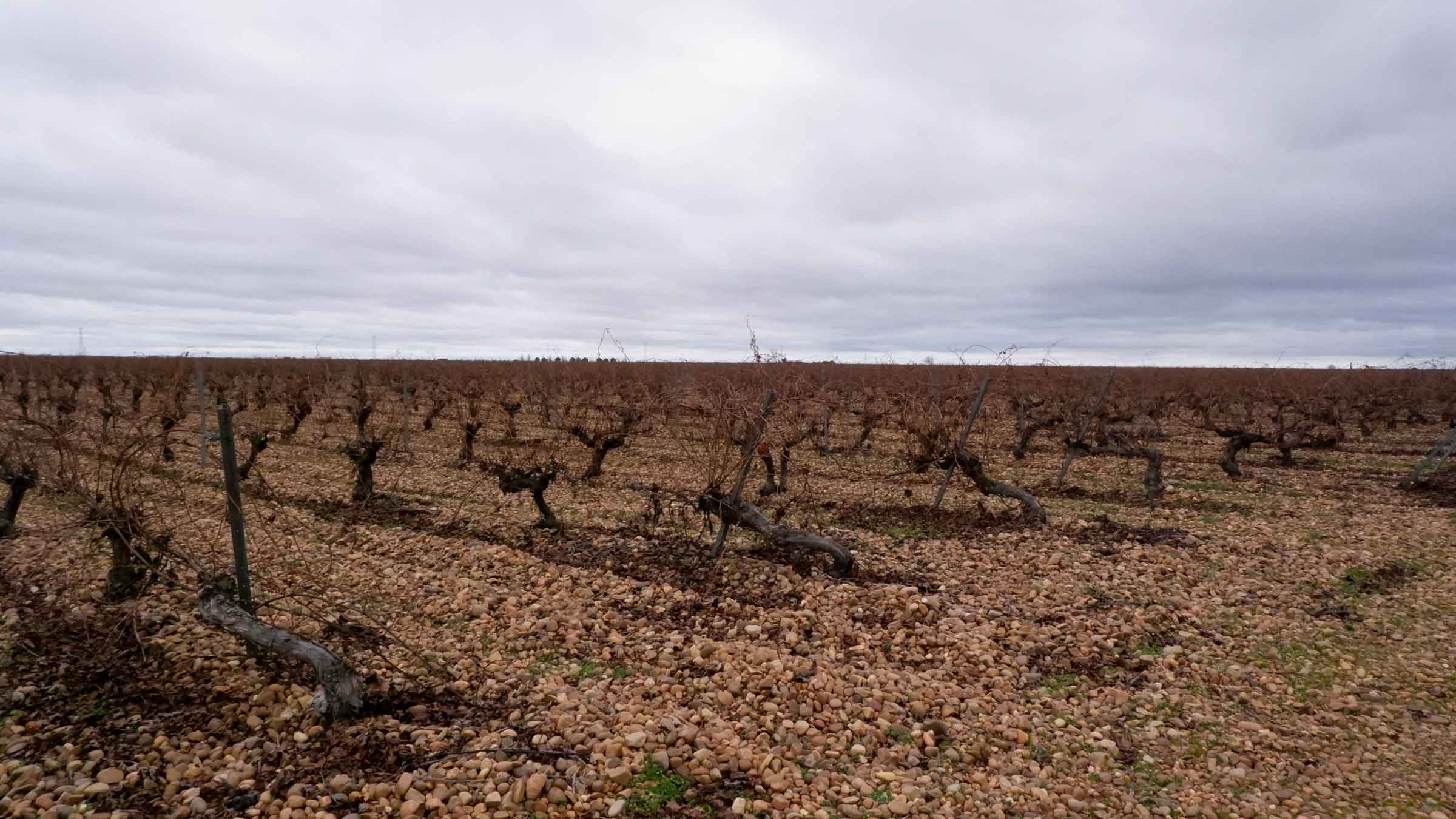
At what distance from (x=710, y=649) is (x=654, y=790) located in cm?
182

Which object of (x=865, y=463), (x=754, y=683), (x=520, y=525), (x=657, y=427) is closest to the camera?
(x=754, y=683)

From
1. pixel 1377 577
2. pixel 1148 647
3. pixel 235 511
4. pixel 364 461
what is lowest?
pixel 1148 647

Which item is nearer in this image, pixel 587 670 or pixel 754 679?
pixel 754 679

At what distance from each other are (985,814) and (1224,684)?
289 centimetres

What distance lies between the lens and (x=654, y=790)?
3.98m

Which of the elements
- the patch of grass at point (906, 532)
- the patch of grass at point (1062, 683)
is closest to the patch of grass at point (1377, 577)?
the patch of grass at point (1062, 683)

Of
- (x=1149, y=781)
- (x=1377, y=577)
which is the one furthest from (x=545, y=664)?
(x=1377, y=577)

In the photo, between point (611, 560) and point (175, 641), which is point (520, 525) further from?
point (175, 641)

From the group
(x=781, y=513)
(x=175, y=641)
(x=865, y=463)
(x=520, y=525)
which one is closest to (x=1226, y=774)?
(x=781, y=513)

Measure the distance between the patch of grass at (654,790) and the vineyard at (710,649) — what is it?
2 centimetres

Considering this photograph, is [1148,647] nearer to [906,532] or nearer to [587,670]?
[906,532]

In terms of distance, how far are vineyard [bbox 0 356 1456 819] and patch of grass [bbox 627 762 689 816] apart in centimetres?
2

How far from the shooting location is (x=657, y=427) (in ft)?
74.1

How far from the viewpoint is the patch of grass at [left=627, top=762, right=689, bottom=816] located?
383 cm
